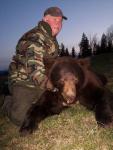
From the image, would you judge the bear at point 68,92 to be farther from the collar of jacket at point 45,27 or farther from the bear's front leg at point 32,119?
the collar of jacket at point 45,27

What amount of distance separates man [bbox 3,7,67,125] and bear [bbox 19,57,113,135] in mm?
216

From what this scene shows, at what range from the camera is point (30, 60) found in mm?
6355

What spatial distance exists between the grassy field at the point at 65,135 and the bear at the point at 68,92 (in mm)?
162

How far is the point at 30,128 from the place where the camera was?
584 centimetres

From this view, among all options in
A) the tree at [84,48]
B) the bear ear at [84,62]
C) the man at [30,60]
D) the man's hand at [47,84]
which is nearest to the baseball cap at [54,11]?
the man at [30,60]

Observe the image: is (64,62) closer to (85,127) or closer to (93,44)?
(85,127)

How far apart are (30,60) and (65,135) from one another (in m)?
1.54

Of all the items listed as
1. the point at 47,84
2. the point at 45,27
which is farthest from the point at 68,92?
the point at 45,27

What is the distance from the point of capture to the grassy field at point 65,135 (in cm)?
→ 500

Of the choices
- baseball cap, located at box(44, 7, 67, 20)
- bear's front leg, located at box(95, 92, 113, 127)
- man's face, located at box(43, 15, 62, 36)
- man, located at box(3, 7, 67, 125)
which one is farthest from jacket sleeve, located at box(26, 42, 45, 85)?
bear's front leg, located at box(95, 92, 113, 127)

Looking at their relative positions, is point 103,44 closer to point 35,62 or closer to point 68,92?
point 35,62

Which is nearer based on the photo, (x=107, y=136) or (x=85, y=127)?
(x=107, y=136)

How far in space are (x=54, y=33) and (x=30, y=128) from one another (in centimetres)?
208

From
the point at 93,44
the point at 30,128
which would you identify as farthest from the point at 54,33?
the point at 93,44
